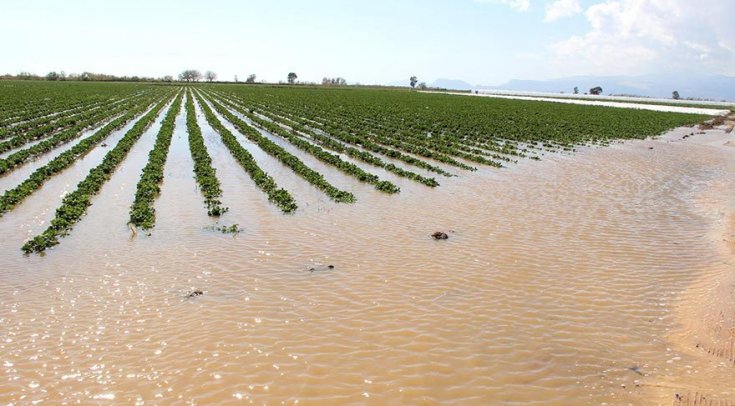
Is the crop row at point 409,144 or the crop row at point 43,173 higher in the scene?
the crop row at point 409,144

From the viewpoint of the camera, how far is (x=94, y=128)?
102 feet

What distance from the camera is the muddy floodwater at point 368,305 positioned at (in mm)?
6160

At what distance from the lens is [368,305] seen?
829 centimetres

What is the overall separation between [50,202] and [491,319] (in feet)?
42.4

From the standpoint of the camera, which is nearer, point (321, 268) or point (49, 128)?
point (321, 268)

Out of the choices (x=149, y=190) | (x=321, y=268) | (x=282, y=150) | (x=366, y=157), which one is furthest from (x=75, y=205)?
(x=366, y=157)

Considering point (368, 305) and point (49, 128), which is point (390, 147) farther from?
point (49, 128)

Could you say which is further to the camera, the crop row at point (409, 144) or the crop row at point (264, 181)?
A: the crop row at point (409, 144)

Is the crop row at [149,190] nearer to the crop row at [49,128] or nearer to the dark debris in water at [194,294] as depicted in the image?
the dark debris in water at [194,294]

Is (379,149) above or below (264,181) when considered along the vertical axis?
above


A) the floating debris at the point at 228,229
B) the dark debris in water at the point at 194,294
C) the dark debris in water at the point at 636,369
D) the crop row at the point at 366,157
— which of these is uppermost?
the crop row at the point at 366,157

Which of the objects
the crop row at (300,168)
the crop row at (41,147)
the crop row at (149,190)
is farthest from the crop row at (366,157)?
the crop row at (41,147)

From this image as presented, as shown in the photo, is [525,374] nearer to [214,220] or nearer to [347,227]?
[347,227]

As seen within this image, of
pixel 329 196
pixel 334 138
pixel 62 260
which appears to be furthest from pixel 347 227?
pixel 334 138
